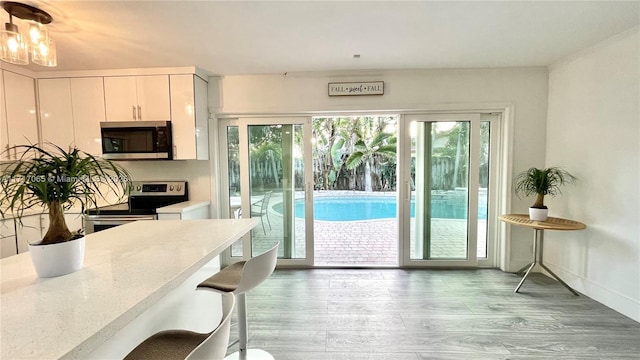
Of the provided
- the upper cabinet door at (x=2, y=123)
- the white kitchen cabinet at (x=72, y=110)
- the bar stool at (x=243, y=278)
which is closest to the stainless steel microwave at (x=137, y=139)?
the white kitchen cabinet at (x=72, y=110)

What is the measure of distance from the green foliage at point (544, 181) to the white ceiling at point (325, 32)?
1.20 metres

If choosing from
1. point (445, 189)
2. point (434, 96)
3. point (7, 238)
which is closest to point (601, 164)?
point (445, 189)

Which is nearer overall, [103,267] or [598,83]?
[103,267]

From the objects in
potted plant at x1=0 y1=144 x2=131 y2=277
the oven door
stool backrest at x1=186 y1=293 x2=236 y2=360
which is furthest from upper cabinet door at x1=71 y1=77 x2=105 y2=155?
stool backrest at x1=186 y1=293 x2=236 y2=360

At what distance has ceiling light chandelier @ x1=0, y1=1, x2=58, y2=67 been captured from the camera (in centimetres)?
173

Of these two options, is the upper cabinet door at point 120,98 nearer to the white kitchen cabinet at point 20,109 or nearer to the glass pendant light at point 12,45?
the white kitchen cabinet at point 20,109

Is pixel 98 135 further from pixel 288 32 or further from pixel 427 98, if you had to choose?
pixel 427 98

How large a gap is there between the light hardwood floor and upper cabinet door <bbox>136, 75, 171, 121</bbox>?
7.38 feet

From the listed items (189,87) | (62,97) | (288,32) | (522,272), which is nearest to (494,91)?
(522,272)

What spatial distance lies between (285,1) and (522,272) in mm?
3771

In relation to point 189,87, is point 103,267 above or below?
below

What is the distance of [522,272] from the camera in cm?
326

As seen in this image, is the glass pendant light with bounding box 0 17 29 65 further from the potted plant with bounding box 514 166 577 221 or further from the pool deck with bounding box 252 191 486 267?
the potted plant with bounding box 514 166 577 221

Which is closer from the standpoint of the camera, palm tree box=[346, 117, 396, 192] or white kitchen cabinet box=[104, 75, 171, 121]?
white kitchen cabinet box=[104, 75, 171, 121]
